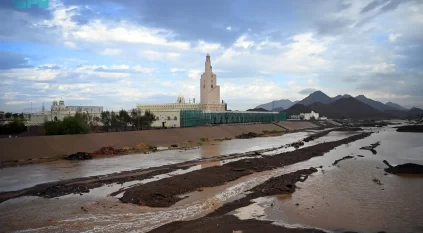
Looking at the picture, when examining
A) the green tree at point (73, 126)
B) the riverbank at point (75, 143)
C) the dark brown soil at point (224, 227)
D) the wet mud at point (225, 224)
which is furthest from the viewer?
the green tree at point (73, 126)

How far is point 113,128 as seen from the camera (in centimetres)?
5725

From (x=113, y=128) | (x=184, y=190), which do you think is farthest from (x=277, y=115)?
(x=184, y=190)

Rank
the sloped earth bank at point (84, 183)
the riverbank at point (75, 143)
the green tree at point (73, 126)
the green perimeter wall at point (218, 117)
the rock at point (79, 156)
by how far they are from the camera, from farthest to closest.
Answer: the green perimeter wall at point (218, 117) → the green tree at point (73, 126) → the rock at point (79, 156) → the riverbank at point (75, 143) → the sloped earth bank at point (84, 183)

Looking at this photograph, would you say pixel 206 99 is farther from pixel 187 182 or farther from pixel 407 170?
pixel 187 182

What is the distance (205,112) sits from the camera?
76.7 meters

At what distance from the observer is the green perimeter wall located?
231ft

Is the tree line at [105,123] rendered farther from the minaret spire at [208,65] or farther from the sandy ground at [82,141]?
the minaret spire at [208,65]

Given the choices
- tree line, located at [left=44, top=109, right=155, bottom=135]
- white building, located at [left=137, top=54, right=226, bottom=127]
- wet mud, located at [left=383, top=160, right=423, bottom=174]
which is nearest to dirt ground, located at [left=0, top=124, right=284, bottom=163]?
tree line, located at [left=44, top=109, right=155, bottom=135]

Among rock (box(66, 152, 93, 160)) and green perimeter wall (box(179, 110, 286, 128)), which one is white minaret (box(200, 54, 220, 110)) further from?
rock (box(66, 152, 93, 160))

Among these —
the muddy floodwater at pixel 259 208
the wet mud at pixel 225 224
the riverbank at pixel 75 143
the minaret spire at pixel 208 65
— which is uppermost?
the minaret spire at pixel 208 65

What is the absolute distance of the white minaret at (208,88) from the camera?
98125 mm

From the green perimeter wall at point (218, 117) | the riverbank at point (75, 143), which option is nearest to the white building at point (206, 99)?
the green perimeter wall at point (218, 117)

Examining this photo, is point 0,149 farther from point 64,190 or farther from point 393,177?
point 393,177

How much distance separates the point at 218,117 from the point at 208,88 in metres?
19.3
